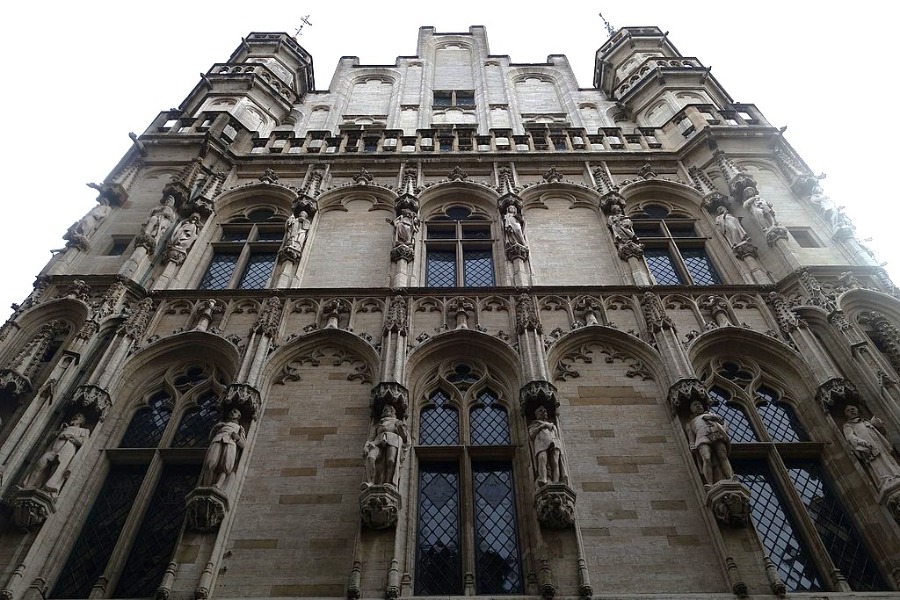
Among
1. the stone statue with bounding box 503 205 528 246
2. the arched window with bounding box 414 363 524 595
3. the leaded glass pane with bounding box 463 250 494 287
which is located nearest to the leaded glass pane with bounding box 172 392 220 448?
the arched window with bounding box 414 363 524 595

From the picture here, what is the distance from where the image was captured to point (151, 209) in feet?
53.5

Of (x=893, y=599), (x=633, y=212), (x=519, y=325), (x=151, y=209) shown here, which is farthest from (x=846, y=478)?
(x=151, y=209)

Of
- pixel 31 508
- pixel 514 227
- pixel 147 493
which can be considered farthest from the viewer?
pixel 514 227

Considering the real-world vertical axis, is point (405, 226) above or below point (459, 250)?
above

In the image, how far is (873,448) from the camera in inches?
381

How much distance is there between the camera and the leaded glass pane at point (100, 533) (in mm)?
9094

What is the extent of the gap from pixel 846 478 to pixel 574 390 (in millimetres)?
4072

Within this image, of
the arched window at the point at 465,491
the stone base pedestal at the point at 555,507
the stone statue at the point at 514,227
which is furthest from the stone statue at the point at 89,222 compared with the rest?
the stone base pedestal at the point at 555,507

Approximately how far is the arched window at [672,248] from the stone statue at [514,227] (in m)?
2.75

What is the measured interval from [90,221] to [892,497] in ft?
50.9

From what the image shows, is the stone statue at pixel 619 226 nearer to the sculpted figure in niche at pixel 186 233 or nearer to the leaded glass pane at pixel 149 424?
the sculpted figure in niche at pixel 186 233

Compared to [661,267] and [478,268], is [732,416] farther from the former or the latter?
[478,268]

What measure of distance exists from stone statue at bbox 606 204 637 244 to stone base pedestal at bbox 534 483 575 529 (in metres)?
7.53

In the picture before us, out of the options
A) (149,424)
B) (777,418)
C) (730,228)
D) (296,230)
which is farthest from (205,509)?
(730,228)
